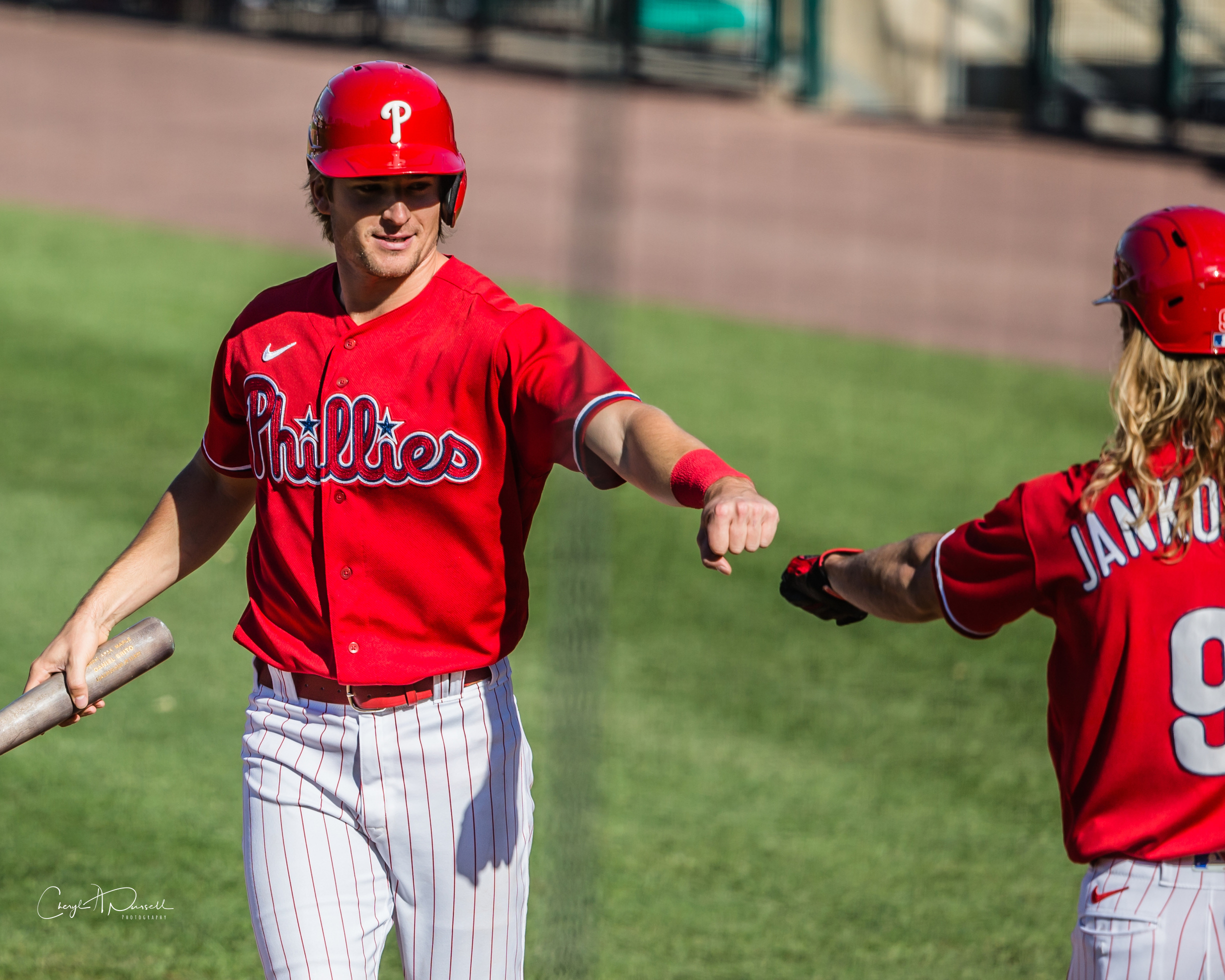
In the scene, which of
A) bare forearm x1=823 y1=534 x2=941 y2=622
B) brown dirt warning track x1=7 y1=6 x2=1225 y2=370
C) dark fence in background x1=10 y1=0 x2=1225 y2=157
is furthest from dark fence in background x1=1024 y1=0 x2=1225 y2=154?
bare forearm x1=823 y1=534 x2=941 y2=622

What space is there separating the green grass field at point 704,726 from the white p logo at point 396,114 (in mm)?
2592

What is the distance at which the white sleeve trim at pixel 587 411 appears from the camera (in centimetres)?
279

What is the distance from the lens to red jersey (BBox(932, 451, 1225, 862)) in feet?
8.28

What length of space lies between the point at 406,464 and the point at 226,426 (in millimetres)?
470

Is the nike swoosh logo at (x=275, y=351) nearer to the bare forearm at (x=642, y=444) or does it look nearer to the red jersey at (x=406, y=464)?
the red jersey at (x=406, y=464)

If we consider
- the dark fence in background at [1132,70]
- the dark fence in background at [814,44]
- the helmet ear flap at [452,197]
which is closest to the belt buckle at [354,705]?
the helmet ear flap at [452,197]

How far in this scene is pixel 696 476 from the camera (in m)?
2.55

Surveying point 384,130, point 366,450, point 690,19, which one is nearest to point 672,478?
point 366,450

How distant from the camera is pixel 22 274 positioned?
504 inches

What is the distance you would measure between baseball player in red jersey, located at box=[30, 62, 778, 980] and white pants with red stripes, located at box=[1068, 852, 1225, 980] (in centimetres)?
106

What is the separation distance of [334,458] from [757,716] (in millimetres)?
3727
